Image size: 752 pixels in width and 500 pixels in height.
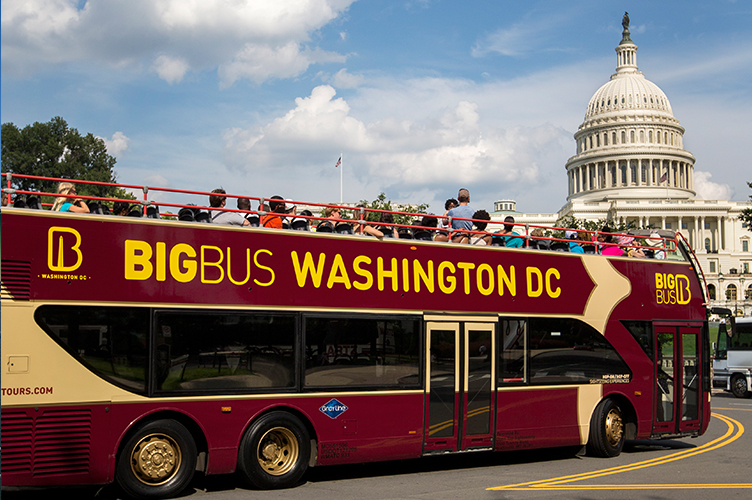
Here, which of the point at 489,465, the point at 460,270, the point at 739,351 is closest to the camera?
the point at 460,270

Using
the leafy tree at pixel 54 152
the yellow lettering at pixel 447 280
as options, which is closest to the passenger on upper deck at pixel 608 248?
the yellow lettering at pixel 447 280

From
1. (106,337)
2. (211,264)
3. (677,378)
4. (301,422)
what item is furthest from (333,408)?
(677,378)

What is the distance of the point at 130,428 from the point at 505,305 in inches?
225

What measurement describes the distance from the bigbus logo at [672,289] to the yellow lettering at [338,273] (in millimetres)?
6320

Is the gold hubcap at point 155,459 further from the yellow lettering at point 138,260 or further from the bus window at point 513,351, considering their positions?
the bus window at point 513,351

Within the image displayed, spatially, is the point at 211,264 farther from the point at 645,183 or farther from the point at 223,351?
the point at 645,183

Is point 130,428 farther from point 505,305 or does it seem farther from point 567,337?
point 567,337

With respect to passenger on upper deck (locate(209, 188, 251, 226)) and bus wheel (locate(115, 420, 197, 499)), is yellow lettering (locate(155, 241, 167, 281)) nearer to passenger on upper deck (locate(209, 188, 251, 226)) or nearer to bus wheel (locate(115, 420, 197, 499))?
passenger on upper deck (locate(209, 188, 251, 226))

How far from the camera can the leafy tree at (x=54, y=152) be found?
281ft

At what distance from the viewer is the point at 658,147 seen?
454 feet

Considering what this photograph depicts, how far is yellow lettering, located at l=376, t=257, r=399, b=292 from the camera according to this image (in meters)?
10.4

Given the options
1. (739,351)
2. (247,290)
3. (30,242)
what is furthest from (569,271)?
(739,351)

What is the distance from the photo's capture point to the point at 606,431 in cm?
1274

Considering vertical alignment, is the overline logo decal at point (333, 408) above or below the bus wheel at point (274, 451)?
above
